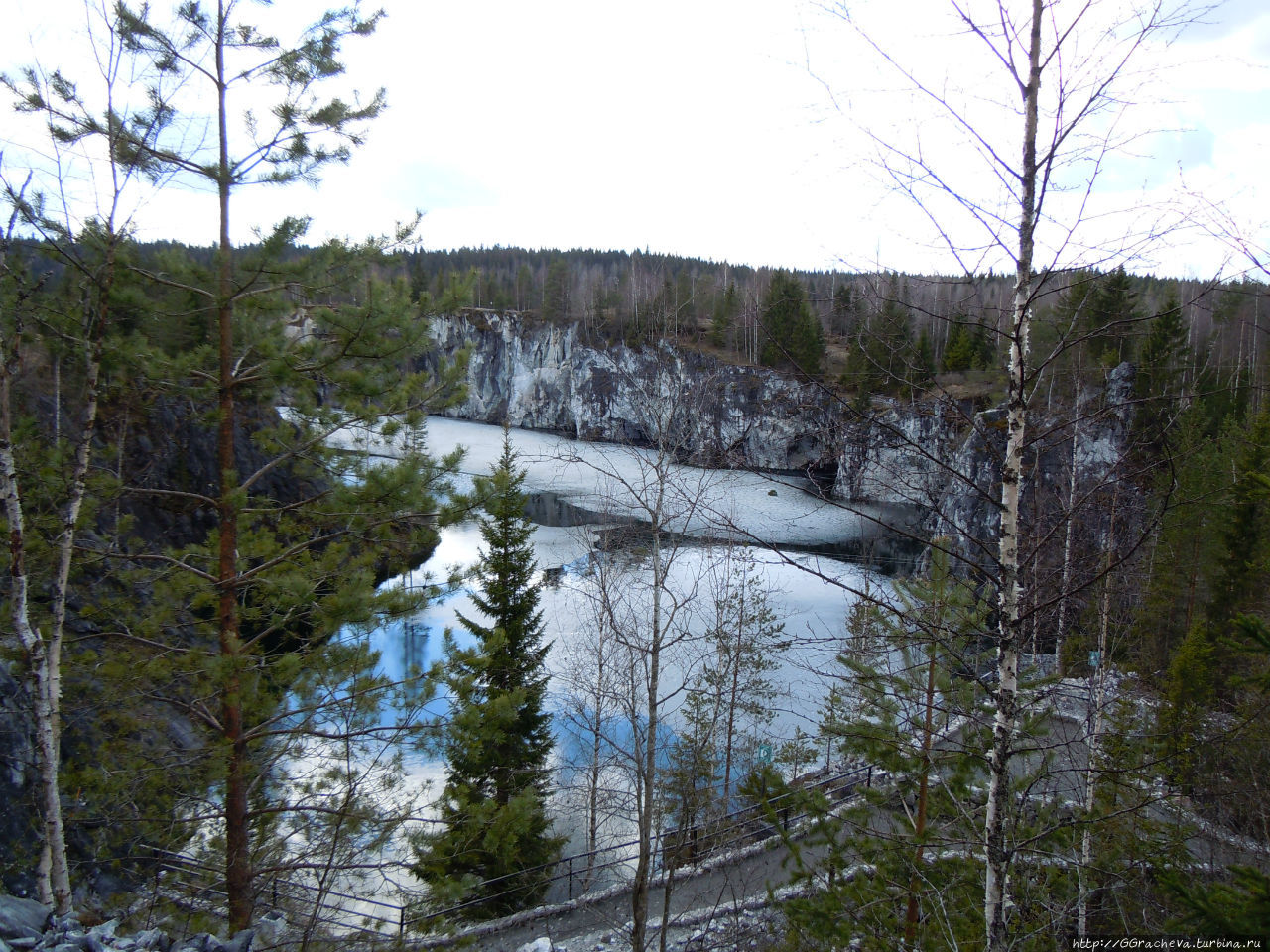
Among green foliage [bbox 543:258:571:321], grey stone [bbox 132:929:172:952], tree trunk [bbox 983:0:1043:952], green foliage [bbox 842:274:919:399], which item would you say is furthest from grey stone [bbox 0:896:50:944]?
green foliage [bbox 543:258:571:321]

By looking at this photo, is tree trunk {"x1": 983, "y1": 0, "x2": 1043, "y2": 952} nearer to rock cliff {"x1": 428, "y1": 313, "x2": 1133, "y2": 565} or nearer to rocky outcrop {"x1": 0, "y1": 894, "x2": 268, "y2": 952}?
rock cliff {"x1": 428, "y1": 313, "x2": 1133, "y2": 565}

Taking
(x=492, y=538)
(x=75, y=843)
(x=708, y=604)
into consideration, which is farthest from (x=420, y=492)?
(x=708, y=604)

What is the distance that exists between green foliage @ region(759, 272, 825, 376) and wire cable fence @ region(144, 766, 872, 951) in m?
4.24

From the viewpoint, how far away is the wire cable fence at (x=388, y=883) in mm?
5551

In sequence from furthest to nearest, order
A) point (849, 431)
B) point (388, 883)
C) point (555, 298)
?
point (555, 298) → point (388, 883) → point (849, 431)

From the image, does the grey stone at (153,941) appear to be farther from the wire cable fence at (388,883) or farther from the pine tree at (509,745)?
the pine tree at (509,745)

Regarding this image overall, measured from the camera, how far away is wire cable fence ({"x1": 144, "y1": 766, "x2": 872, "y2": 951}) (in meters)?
5.55

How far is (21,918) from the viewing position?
14.1 ft

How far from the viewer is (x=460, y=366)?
6.08 meters

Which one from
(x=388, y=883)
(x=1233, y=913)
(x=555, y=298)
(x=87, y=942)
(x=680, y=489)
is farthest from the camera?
(x=555, y=298)

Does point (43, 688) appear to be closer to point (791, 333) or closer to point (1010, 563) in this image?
point (791, 333)

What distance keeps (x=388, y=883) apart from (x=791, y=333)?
997 cm

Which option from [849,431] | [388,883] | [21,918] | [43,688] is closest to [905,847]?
[849,431]

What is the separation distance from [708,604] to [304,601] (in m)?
14.9
